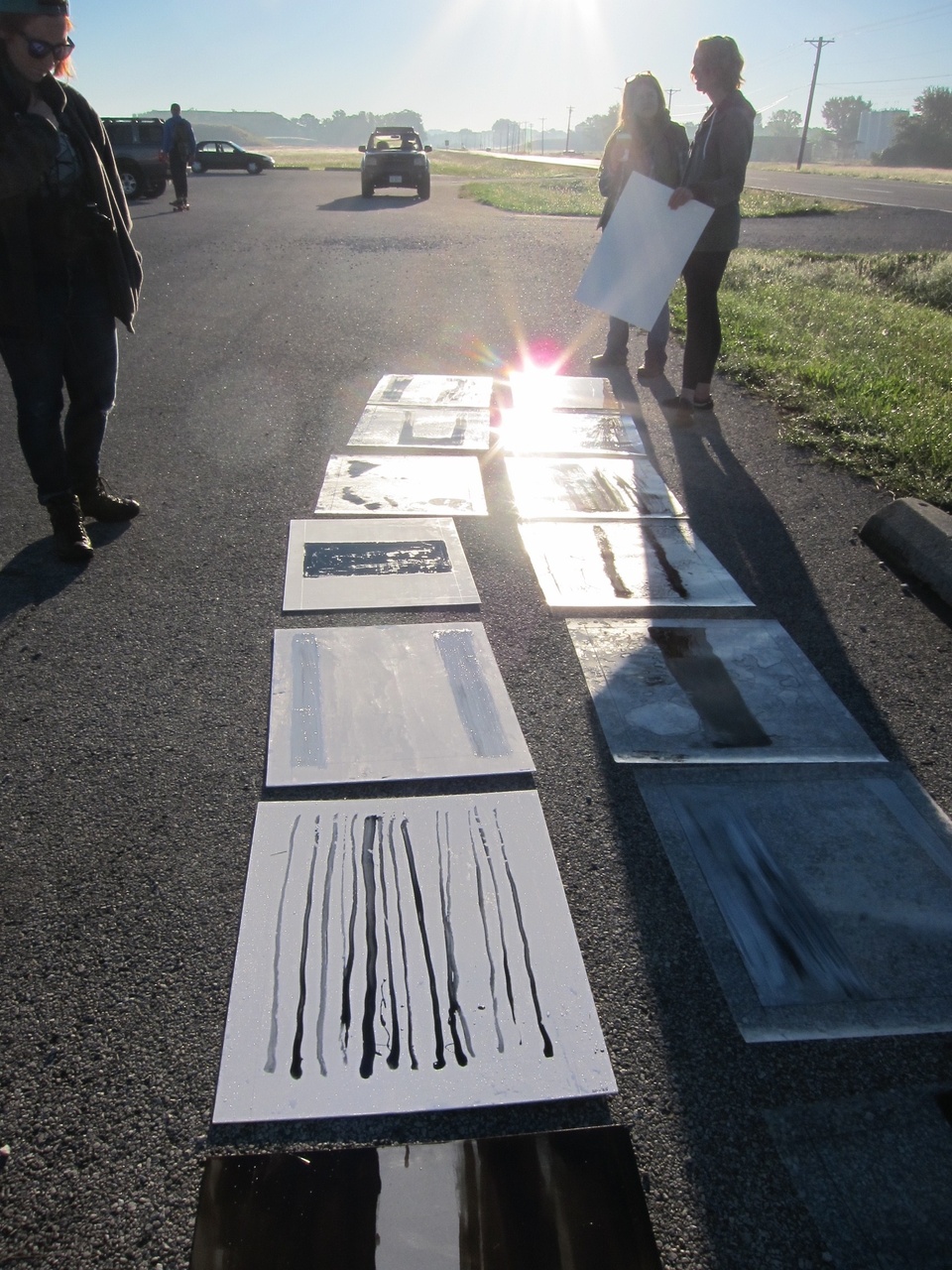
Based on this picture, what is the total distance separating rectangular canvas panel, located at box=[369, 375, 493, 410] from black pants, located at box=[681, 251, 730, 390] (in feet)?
4.03

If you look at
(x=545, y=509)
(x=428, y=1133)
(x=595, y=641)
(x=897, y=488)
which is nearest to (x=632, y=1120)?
(x=428, y=1133)

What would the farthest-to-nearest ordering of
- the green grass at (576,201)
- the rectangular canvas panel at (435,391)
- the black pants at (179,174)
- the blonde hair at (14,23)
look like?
the green grass at (576,201) → the black pants at (179,174) → the rectangular canvas panel at (435,391) → the blonde hair at (14,23)

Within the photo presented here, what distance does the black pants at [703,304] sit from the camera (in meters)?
4.75

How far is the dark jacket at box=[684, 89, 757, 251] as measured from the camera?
4.45m

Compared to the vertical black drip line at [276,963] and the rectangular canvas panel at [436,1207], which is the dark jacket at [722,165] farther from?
the rectangular canvas panel at [436,1207]

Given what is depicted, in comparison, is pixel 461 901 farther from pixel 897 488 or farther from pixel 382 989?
pixel 897 488

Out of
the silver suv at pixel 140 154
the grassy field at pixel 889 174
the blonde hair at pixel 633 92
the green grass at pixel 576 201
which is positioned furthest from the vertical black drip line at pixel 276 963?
the grassy field at pixel 889 174

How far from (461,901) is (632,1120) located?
1.80ft

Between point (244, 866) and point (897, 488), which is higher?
point (897, 488)

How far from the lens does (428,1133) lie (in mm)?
1469

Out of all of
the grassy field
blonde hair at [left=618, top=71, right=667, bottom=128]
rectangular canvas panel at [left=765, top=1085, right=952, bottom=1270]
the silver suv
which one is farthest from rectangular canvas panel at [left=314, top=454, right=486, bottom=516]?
the grassy field

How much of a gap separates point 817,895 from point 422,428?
3.56m

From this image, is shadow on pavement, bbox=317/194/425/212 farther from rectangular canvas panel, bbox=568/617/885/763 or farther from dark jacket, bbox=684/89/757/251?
rectangular canvas panel, bbox=568/617/885/763

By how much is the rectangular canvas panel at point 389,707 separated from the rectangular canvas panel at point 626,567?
0.49 m
